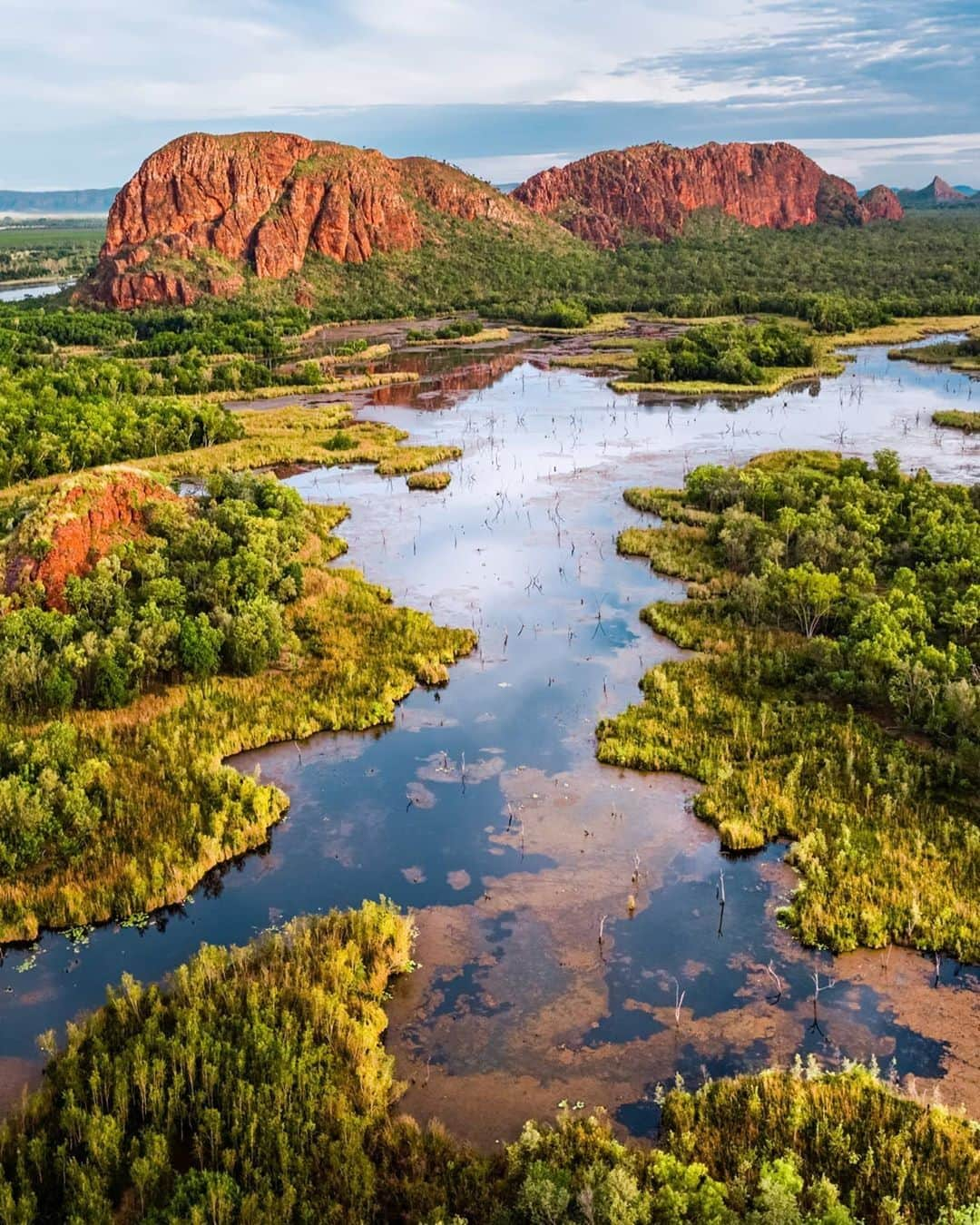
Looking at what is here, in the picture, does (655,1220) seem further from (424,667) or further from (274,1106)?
(424,667)

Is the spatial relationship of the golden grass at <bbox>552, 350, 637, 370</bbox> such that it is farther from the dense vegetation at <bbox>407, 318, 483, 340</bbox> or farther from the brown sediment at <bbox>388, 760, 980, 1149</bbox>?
the brown sediment at <bbox>388, 760, 980, 1149</bbox>

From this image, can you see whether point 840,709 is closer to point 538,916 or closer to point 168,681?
point 538,916

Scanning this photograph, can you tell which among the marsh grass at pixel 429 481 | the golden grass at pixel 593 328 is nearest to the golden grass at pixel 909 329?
the golden grass at pixel 593 328

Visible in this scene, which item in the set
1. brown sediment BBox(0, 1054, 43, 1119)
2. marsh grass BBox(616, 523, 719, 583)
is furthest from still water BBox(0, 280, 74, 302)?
brown sediment BBox(0, 1054, 43, 1119)

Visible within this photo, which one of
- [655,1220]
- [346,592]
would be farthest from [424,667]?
[655,1220]

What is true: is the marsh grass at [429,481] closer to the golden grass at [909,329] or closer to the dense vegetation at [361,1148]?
the dense vegetation at [361,1148]

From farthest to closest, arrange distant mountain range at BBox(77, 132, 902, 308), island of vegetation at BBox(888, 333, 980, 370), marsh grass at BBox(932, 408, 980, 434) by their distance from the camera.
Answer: distant mountain range at BBox(77, 132, 902, 308) < island of vegetation at BBox(888, 333, 980, 370) < marsh grass at BBox(932, 408, 980, 434)
